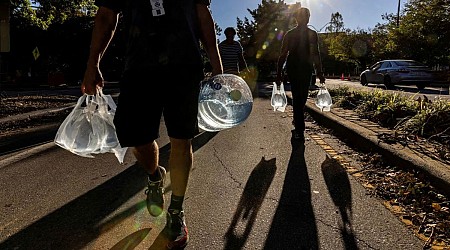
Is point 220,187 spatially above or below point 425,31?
below

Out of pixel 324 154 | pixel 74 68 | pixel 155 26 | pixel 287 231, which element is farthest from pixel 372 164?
pixel 74 68

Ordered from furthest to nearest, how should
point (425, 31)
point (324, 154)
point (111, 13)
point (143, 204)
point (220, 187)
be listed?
point (425, 31), point (324, 154), point (220, 187), point (143, 204), point (111, 13)

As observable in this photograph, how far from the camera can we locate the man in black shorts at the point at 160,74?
8.23ft

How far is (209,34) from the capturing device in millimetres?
2729

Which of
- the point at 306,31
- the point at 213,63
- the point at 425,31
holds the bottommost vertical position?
the point at 213,63

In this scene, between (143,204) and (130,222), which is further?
(143,204)

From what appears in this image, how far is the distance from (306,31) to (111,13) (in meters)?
4.02

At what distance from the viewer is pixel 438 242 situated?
2553mm

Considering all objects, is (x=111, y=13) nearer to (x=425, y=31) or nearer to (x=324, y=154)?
(x=324, y=154)

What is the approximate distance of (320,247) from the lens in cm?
250

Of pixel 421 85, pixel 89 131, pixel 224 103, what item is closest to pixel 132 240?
pixel 89 131

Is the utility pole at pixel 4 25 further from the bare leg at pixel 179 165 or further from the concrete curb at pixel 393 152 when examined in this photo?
the bare leg at pixel 179 165

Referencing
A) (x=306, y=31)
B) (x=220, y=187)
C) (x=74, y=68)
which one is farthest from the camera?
(x=74, y=68)

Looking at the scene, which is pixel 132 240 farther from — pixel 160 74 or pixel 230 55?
pixel 230 55
